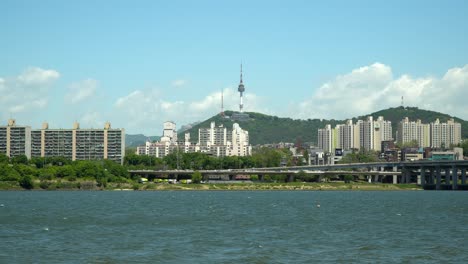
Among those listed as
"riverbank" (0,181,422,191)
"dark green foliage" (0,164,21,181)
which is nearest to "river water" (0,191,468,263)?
"dark green foliage" (0,164,21,181)

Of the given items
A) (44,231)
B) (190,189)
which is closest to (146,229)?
(44,231)

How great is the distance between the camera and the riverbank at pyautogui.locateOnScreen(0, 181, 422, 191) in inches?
6117

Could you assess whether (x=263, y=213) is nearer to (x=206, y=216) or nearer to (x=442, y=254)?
(x=206, y=216)

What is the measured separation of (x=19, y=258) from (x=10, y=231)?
625 inches

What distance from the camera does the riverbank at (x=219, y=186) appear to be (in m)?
155

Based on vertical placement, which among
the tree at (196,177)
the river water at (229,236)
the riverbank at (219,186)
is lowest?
the river water at (229,236)

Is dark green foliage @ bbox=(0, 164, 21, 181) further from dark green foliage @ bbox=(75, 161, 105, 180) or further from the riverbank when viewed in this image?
dark green foliage @ bbox=(75, 161, 105, 180)

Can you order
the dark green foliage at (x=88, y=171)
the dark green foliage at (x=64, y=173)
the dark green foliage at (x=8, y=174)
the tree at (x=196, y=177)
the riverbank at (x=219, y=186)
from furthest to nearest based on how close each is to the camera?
1. the tree at (x=196, y=177)
2. the dark green foliage at (x=88, y=171)
3. the dark green foliage at (x=64, y=173)
4. the riverbank at (x=219, y=186)
5. the dark green foliage at (x=8, y=174)

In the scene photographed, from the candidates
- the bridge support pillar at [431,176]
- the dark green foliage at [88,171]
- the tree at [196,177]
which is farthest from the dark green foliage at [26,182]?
the bridge support pillar at [431,176]

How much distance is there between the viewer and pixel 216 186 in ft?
568

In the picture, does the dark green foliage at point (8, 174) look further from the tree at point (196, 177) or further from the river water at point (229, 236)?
the river water at point (229, 236)

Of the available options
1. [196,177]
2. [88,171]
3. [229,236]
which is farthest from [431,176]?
[229,236]

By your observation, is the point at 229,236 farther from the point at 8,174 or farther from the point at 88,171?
the point at 88,171

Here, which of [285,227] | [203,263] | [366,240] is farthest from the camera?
[285,227]
